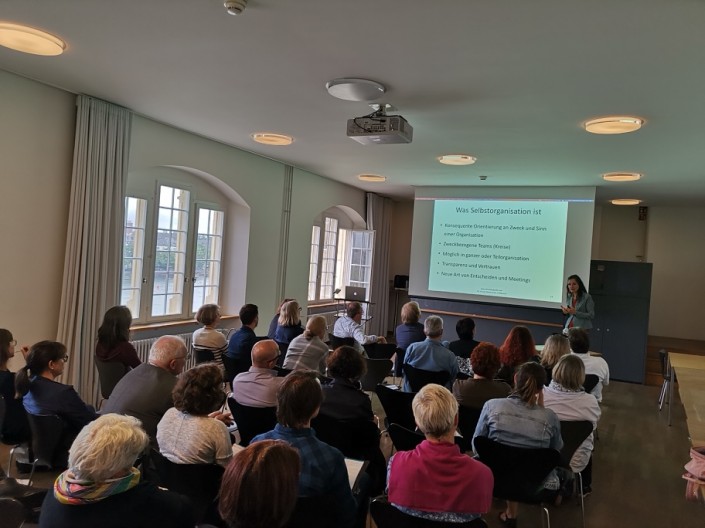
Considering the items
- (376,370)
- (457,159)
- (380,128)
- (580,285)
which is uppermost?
(457,159)

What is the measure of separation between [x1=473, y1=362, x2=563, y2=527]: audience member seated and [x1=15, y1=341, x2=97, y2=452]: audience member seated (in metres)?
2.38

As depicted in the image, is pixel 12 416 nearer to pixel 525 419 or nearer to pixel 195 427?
pixel 195 427

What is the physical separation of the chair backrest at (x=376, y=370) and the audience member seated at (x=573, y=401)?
1.74m

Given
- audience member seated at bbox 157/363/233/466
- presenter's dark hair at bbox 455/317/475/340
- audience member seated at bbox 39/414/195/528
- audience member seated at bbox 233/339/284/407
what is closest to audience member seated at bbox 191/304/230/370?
audience member seated at bbox 233/339/284/407

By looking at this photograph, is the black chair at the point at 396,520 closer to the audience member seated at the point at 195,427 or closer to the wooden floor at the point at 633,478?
the audience member seated at the point at 195,427

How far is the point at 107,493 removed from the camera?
1.59m

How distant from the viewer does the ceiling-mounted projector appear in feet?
13.9

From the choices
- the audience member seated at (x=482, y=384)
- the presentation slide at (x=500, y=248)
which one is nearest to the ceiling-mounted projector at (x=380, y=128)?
the audience member seated at (x=482, y=384)

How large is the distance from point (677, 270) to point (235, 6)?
404 inches

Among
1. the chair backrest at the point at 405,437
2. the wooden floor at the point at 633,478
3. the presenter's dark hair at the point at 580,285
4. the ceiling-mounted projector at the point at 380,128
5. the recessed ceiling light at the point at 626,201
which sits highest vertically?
the recessed ceiling light at the point at 626,201

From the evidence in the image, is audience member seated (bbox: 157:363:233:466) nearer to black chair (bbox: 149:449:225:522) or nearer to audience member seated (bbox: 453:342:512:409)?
black chair (bbox: 149:449:225:522)

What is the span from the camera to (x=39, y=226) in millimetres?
4613

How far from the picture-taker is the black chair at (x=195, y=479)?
6.97 ft

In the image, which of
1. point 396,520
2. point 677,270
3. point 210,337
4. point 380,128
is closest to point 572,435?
point 396,520
